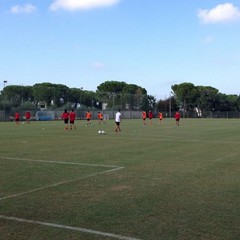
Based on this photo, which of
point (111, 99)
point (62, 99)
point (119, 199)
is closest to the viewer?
point (119, 199)

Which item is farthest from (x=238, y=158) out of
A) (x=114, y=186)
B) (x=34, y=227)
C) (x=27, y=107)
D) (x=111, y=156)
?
(x=27, y=107)

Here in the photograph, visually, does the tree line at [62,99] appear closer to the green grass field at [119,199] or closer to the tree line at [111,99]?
the tree line at [111,99]

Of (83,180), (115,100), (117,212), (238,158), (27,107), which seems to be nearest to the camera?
(117,212)

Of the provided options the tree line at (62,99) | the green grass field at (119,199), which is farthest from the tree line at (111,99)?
the green grass field at (119,199)

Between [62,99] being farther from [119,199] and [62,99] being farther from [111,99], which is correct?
[119,199]

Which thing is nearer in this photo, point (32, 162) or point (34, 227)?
point (34, 227)

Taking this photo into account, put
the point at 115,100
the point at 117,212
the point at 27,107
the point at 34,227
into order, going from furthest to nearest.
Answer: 1. the point at 115,100
2. the point at 27,107
3. the point at 117,212
4. the point at 34,227

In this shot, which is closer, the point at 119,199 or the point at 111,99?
the point at 119,199

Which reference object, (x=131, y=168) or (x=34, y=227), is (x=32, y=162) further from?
(x=34, y=227)

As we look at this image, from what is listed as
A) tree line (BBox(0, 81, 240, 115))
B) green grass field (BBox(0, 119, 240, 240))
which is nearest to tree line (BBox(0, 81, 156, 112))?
tree line (BBox(0, 81, 240, 115))

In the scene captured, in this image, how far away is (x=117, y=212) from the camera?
6.18 metres

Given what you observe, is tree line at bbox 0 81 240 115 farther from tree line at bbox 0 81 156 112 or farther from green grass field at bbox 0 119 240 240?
green grass field at bbox 0 119 240 240

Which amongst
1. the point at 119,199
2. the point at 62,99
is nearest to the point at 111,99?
the point at 62,99

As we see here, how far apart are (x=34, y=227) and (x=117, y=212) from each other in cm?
134
